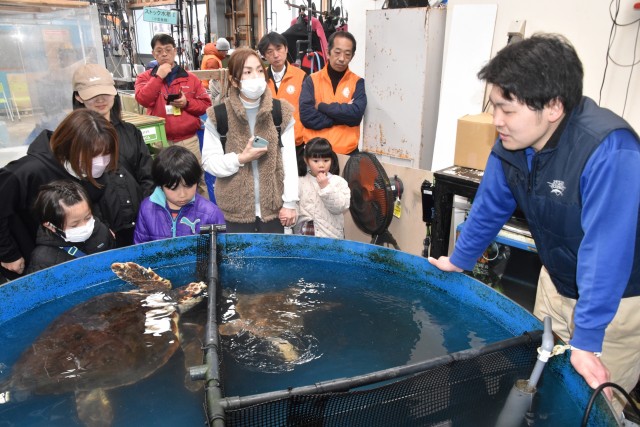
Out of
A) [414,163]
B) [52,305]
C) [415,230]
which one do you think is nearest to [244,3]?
[414,163]

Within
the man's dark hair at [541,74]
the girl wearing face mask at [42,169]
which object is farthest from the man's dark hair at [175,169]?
the man's dark hair at [541,74]

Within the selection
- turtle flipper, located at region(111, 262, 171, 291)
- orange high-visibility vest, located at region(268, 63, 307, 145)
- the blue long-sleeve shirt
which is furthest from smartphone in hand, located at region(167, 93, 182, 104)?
the blue long-sleeve shirt

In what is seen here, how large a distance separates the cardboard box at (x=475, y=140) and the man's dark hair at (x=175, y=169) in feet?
6.11

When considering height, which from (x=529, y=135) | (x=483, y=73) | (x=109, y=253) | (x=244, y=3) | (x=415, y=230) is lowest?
(x=415, y=230)

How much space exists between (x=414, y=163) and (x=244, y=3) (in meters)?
11.7

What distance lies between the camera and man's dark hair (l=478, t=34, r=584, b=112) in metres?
1.34

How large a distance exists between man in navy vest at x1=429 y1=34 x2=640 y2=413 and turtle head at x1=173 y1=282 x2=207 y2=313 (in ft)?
4.90

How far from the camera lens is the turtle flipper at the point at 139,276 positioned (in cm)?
219

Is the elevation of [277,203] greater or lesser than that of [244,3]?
lesser

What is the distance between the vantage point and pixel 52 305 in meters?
2.12

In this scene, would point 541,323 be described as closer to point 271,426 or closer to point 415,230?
point 271,426

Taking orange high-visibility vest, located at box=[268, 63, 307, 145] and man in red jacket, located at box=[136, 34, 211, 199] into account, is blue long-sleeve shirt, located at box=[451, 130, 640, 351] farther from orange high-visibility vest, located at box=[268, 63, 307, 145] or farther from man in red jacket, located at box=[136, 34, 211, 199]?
man in red jacket, located at box=[136, 34, 211, 199]

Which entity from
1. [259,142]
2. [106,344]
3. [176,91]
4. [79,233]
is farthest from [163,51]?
[106,344]

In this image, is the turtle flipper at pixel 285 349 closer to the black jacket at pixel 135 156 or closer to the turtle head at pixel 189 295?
the turtle head at pixel 189 295
